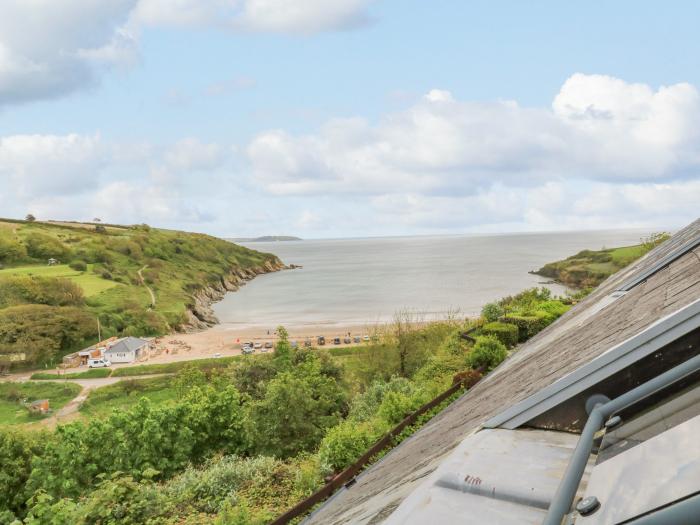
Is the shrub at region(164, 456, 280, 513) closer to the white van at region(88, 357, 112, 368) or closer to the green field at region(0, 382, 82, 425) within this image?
the green field at region(0, 382, 82, 425)

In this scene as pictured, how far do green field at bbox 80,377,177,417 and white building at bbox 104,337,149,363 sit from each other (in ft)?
34.4

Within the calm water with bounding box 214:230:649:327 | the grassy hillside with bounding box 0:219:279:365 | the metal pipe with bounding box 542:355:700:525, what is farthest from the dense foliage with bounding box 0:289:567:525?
the grassy hillside with bounding box 0:219:279:365

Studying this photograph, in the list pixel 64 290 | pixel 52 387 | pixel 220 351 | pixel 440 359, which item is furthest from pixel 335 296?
pixel 440 359

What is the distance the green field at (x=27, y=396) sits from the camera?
3669cm

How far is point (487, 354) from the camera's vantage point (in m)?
14.9

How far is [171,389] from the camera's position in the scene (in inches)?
1604

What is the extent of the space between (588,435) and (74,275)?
99651mm

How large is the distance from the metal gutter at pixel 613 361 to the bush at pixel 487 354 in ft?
42.5

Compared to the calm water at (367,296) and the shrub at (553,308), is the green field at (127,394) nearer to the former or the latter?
the calm water at (367,296)

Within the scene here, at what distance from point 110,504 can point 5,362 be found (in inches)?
2082

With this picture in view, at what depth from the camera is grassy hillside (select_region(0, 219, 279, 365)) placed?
5912 cm

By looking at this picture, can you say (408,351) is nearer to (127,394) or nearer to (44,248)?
(127,394)

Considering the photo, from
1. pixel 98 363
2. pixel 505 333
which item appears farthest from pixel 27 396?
pixel 505 333

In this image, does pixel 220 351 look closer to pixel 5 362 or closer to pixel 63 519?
pixel 5 362
